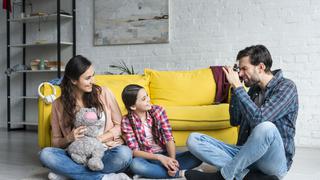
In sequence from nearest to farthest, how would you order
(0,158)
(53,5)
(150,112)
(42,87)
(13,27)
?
(150,112), (42,87), (0,158), (53,5), (13,27)

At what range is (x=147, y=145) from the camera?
2652 millimetres

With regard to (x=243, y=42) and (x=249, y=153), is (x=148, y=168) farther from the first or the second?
(x=243, y=42)

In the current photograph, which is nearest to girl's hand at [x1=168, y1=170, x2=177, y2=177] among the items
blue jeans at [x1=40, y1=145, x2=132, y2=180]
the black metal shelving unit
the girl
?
the girl

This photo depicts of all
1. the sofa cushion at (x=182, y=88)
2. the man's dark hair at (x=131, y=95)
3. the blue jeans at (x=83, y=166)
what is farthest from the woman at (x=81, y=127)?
the sofa cushion at (x=182, y=88)

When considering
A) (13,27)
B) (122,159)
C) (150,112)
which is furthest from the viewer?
(13,27)

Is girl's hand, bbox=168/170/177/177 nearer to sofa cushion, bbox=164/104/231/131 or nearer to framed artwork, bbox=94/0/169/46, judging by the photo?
sofa cushion, bbox=164/104/231/131

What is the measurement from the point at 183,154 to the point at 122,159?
0.43 meters

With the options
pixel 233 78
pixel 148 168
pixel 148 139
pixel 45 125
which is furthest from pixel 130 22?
pixel 233 78

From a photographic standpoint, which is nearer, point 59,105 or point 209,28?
point 59,105

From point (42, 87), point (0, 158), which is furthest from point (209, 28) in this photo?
point (0, 158)

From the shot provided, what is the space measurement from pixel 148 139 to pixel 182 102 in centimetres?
121

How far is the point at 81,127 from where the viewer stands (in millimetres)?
2557

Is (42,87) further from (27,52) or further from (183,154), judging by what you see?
(27,52)

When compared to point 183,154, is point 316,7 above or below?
above
